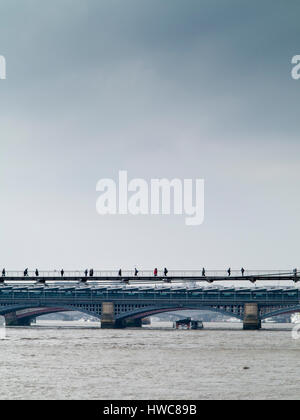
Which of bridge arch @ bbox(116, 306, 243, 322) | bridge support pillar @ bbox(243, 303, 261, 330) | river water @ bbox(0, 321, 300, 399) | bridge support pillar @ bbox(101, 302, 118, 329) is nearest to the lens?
river water @ bbox(0, 321, 300, 399)

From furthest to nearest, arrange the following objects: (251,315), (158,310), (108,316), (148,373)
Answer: (158,310)
(108,316)
(251,315)
(148,373)

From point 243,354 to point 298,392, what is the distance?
108 ft

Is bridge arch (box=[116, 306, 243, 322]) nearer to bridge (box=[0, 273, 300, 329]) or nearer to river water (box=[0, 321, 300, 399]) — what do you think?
bridge (box=[0, 273, 300, 329])

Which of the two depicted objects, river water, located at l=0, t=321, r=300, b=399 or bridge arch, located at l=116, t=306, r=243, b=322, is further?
bridge arch, located at l=116, t=306, r=243, b=322

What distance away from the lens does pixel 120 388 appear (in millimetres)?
53125

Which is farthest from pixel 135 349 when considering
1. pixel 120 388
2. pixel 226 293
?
pixel 226 293

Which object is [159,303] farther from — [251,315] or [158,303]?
[251,315]

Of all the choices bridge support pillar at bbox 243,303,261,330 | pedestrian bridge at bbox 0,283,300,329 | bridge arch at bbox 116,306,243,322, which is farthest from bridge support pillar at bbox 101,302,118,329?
bridge support pillar at bbox 243,303,261,330

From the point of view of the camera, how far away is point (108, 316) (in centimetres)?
19050

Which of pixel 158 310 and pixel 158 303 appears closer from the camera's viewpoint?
pixel 158 303

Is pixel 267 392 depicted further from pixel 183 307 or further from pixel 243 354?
pixel 183 307

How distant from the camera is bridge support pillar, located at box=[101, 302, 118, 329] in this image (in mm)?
187900

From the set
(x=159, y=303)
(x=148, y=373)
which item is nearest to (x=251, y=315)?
(x=159, y=303)
